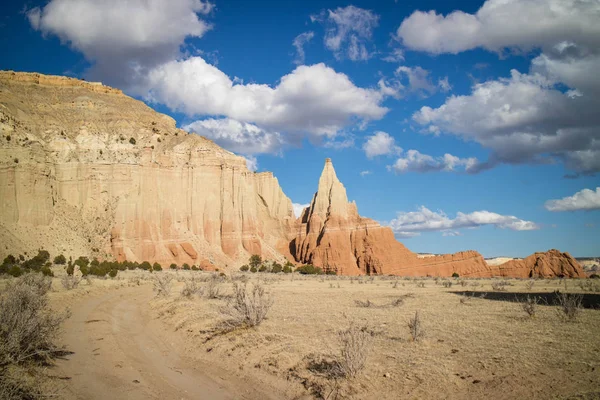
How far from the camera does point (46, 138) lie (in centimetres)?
6469

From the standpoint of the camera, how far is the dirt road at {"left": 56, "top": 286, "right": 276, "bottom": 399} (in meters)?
7.87

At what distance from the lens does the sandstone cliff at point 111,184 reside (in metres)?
55.0

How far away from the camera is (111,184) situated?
64.7m

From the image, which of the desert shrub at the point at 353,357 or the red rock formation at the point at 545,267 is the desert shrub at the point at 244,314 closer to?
the desert shrub at the point at 353,357

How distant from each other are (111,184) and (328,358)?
63.1m

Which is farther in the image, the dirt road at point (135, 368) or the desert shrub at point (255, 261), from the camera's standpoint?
the desert shrub at point (255, 261)

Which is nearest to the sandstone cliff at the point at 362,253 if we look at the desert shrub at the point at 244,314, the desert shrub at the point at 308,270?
the desert shrub at the point at 308,270

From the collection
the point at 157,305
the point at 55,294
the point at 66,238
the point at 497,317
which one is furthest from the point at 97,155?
the point at 497,317

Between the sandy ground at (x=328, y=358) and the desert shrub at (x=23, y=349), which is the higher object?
the desert shrub at (x=23, y=349)

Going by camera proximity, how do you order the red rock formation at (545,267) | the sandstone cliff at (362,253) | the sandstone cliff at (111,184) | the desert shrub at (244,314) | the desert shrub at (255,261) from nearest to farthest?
the desert shrub at (244,314)
the sandstone cliff at (111,184)
the red rock formation at (545,267)
the desert shrub at (255,261)
the sandstone cliff at (362,253)

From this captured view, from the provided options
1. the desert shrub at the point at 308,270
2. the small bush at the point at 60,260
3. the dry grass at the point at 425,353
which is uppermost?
the small bush at the point at 60,260

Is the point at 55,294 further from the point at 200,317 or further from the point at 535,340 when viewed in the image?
the point at 535,340

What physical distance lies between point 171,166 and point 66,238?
20546 mm

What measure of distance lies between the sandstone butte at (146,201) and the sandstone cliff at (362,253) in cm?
21
